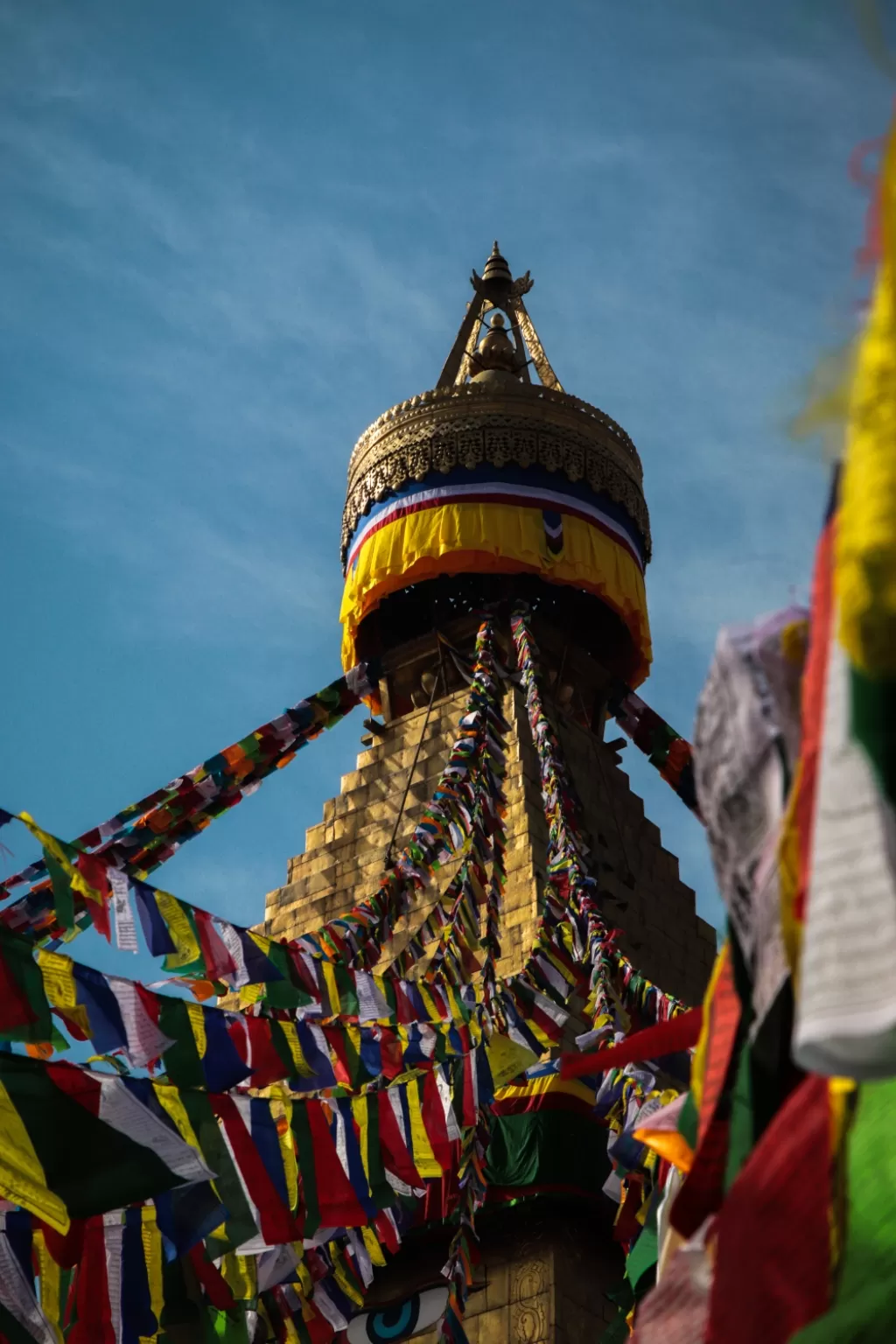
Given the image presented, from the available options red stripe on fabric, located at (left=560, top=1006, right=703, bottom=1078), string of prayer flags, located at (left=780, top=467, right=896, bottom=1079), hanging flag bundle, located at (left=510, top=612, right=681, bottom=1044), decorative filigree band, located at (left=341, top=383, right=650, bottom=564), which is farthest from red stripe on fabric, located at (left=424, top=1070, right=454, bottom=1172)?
decorative filigree band, located at (left=341, top=383, right=650, bottom=564)

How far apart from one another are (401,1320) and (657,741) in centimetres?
738

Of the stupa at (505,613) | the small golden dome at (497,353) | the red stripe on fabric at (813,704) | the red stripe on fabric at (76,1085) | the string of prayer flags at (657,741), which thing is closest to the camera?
the red stripe on fabric at (813,704)

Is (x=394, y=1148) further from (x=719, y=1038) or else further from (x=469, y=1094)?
(x=719, y=1038)

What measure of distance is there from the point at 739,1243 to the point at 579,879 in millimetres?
8720

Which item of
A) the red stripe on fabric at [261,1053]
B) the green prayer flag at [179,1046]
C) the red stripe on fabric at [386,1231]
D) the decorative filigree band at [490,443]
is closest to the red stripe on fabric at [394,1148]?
the red stripe on fabric at [261,1053]

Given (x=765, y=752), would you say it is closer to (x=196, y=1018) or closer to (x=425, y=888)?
(x=196, y=1018)

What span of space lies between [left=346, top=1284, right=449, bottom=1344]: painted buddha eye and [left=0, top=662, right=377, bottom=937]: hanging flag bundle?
350 centimetres

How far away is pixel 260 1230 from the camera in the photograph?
708 centimetres

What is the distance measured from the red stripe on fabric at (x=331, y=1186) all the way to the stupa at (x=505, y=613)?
15.6 ft

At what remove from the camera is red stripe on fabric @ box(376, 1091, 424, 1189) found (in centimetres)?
782

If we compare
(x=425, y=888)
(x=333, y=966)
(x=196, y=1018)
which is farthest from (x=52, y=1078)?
(x=425, y=888)

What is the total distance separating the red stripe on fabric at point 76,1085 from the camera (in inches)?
257

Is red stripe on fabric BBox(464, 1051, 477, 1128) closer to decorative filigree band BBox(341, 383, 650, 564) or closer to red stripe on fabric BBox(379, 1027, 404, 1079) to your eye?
red stripe on fabric BBox(379, 1027, 404, 1079)

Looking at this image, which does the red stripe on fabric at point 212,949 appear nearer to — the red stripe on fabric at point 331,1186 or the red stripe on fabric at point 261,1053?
the red stripe on fabric at point 261,1053
